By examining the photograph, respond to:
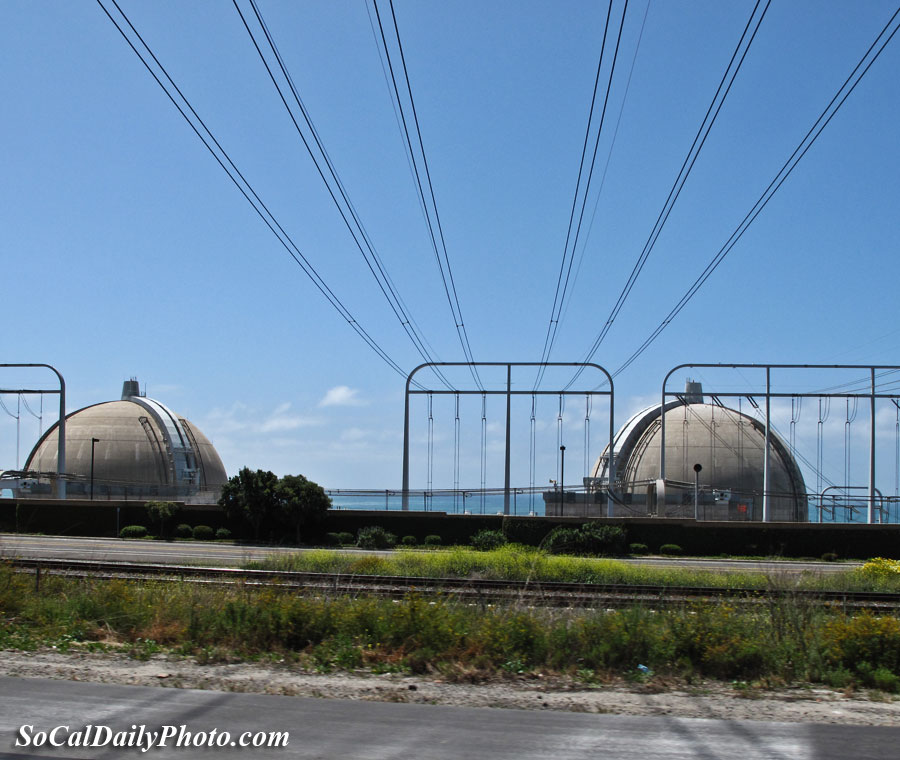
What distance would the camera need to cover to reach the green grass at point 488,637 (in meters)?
10.8

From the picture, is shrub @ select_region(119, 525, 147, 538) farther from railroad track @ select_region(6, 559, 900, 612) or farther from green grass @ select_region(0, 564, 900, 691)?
green grass @ select_region(0, 564, 900, 691)

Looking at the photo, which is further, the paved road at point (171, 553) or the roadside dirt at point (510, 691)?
the paved road at point (171, 553)

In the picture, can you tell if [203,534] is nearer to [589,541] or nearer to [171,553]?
[171,553]

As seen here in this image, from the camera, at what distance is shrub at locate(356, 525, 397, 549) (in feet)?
132

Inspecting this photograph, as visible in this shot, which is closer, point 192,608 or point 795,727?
point 795,727

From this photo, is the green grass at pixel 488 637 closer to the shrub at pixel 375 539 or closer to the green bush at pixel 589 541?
the green bush at pixel 589 541

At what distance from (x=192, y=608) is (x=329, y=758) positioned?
681cm

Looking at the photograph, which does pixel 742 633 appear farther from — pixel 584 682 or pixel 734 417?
pixel 734 417

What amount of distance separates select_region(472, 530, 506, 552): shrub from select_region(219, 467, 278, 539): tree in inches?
436

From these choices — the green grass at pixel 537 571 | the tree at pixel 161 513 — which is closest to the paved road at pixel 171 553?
the tree at pixel 161 513

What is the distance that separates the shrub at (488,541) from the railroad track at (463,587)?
63.2ft

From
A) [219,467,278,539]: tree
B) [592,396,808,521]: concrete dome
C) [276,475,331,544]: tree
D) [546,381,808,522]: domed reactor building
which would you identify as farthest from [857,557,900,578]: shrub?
[592,396,808,521]: concrete dome

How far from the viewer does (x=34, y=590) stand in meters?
15.2

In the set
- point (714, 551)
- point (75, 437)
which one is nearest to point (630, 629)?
point (714, 551)
